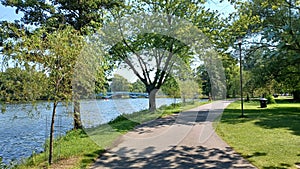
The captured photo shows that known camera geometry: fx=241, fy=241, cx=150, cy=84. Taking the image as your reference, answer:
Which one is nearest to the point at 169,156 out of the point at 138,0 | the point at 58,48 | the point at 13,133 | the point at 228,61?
the point at 58,48

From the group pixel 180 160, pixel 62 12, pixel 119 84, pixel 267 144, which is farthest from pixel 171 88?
pixel 180 160

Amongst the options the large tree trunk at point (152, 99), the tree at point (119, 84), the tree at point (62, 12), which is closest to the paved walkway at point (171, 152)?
the tree at point (62, 12)

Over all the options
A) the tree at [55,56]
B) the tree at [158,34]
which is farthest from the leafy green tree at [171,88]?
the tree at [55,56]

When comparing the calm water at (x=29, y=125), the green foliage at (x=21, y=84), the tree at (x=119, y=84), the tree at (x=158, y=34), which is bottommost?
the calm water at (x=29, y=125)

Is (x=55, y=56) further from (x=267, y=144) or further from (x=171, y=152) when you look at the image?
(x=267, y=144)

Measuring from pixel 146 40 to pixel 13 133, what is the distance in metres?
8.62

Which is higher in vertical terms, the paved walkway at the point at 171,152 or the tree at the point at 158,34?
the tree at the point at 158,34

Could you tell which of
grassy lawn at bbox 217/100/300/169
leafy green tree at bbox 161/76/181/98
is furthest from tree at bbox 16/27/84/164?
leafy green tree at bbox 161/76/181/98

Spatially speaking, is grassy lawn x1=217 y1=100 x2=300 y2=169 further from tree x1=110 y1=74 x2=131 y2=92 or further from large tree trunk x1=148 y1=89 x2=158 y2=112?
large tree trunk x1=148 y1=89 x2=158 y2=112

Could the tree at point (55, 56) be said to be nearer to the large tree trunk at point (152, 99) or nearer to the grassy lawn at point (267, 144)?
the grassy lawn at point (267, 144)

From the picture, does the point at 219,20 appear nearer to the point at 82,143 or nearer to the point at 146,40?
the point at 146,40

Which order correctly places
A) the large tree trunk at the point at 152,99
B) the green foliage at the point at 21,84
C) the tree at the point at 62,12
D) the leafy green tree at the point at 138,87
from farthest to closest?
the leafy green tree at the point at 138,87 < the large tree trunk at the point at 152,99 < the tree at the point at 62,12 < the green foliage at the point at 21,84

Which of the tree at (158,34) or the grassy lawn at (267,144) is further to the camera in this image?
the tree at (158,34)

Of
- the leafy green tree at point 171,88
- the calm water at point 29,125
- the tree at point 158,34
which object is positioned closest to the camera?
the calm water at point 29,125
